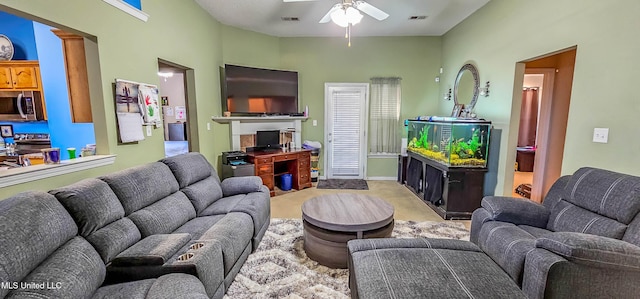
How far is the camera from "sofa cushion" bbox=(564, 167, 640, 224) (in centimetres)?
166

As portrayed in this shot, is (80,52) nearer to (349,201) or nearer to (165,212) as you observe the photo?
(165,212)

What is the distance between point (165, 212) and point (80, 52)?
67.5 inches

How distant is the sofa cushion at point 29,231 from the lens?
1098mm

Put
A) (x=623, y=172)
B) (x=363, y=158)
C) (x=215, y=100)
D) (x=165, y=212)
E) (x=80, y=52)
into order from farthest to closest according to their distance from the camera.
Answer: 1. (x=363, y=158)
2. (x=215, y=100)
3. (x=80, y=52)
4. (x=165, y=212)
5. (x=623, y=172)

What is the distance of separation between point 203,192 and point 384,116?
13.0 ft

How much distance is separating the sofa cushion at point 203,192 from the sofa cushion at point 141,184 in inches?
6.2

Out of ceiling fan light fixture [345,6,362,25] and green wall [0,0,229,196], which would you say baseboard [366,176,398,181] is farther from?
ceiling fan light fixture [345,6,362,25]

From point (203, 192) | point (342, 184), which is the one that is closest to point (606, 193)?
point (203, 192)

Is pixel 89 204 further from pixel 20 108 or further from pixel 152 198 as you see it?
pixel 20 108

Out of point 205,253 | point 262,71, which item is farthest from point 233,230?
point 262,71

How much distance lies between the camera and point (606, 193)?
5.95ft

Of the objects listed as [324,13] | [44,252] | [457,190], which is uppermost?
[324,13]

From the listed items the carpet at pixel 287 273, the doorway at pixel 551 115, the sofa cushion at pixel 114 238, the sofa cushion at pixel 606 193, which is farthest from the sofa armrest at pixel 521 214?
the sofa cushion at pixel 114 238

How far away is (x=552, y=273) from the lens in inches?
56.9
